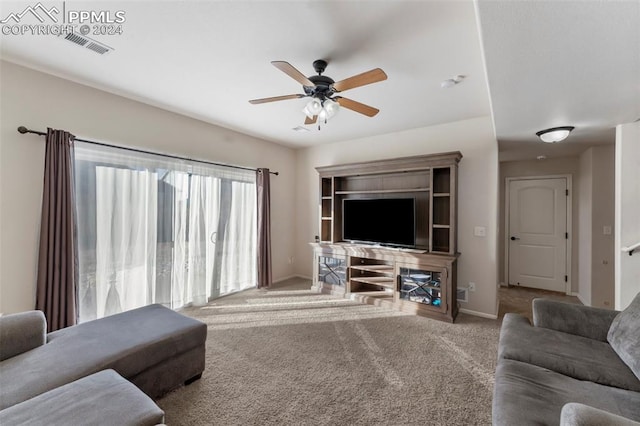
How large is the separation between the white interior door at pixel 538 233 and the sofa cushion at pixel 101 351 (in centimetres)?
529

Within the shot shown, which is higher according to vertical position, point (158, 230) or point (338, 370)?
point (158, 230)

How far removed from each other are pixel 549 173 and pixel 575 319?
360cm

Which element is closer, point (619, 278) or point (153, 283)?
point (619, 278)

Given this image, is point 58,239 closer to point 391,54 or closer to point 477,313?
Answer: point 391,54

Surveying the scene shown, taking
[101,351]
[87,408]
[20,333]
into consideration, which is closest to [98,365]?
[101,351]

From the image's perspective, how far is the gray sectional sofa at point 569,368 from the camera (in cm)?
119

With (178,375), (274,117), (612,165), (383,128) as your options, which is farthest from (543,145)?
(178,375)

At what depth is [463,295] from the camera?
3.69m

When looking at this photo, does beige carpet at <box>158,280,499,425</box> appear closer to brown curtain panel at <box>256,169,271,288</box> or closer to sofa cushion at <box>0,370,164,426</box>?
sofa cushion at <box>0,370,164,426</box>

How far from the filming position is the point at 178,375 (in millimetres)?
2031

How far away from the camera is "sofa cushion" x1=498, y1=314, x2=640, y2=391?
1.51 m

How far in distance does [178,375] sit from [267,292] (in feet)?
7.94

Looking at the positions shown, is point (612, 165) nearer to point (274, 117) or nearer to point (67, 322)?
point (274, 117)

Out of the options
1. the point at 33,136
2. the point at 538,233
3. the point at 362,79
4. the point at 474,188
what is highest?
the point at 362,79
